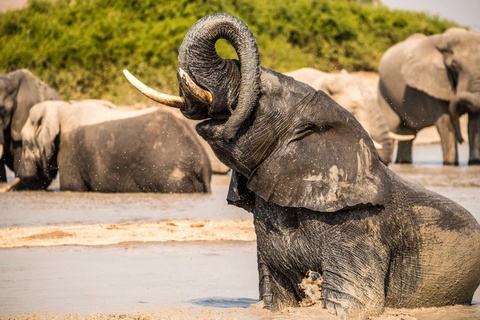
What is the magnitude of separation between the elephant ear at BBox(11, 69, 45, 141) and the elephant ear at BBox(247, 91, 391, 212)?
13.1 m

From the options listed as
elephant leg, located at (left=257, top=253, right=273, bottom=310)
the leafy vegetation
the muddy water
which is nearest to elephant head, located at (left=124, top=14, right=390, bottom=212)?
elephant leg, located at (left=257, top=253, right=273, bottom=310)

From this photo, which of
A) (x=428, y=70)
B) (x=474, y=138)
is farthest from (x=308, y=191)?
(x=428, y=70)

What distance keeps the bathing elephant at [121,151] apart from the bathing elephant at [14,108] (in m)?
2.43

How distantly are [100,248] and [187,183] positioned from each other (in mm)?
4962

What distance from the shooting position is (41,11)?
31344 mm

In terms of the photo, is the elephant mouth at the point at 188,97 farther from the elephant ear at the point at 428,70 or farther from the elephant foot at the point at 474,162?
the elephant ear at the point at 428,70

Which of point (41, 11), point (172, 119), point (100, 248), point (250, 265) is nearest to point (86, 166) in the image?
point (172, 119)

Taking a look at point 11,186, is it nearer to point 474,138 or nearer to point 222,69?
point 474,138

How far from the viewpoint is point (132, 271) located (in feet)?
27.3

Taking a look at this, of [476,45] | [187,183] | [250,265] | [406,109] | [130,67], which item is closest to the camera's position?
[250,265]

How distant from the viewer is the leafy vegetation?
92.3 feet

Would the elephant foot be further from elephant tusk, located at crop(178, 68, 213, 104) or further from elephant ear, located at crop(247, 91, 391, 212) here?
elephant tusk, located at crop(178, 68, 213, 104)

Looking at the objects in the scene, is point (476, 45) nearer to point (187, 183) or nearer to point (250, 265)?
point (187, 183)

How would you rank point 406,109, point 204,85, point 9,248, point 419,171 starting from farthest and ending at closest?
point 406,109, point 419,171, point 9,248, point 204,85
